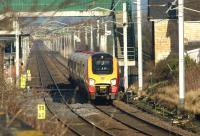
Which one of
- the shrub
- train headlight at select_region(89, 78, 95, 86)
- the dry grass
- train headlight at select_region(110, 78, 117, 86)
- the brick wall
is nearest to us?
the dry grass

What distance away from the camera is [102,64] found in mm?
31469

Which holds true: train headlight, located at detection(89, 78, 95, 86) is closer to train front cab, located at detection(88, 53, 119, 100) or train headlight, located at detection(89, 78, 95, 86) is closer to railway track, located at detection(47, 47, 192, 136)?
train front cab, located at detection(88, 53, 119, 100)

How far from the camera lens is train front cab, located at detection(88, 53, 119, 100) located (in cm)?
3095

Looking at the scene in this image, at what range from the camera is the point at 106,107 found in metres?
31.0

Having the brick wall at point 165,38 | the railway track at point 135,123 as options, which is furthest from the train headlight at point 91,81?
the brick wall at point 165,38

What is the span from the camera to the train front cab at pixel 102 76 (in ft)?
102

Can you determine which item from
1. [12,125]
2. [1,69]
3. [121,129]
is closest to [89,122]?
[121,129]

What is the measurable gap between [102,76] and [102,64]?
73cm

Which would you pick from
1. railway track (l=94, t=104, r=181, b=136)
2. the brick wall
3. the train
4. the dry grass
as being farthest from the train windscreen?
the brick wall

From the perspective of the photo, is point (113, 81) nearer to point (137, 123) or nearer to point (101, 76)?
point (101, 76)

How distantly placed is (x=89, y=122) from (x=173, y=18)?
29845 millimetres

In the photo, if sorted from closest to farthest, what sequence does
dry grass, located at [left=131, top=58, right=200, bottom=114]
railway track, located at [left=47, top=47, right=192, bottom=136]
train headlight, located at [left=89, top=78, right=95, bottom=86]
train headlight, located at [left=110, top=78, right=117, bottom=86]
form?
railway track, located at [left=47, top=47, right=192, bottom=136]
dry grass, located at [left=131, top=58, right=200, bottom=114]
train headlight, located at [left=89, top=78, right=95, bottom=86]
train headlight, located at [left=110, top=78, right=117, bottom=86]

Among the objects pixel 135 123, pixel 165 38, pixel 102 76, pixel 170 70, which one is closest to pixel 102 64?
pixel 102 76

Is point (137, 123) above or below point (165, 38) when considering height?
below
